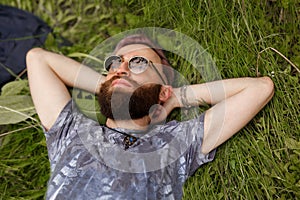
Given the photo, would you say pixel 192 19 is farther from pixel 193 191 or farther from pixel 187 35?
pixel 193 191

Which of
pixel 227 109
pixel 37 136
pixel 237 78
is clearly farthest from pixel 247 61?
pixel 37 136

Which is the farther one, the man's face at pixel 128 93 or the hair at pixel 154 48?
the hair at pixel 154 48

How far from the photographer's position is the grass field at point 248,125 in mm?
2615

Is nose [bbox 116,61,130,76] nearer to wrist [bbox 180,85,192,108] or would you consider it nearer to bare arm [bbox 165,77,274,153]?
wrist [bbox 180,85,192,108]

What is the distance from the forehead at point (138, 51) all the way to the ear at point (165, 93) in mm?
160

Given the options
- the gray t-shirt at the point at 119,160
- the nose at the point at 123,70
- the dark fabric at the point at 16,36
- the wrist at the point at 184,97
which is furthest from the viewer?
the dark fabric at the point at 16,36

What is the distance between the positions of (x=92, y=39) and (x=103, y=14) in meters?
0.19

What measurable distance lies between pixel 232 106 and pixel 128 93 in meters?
0.50

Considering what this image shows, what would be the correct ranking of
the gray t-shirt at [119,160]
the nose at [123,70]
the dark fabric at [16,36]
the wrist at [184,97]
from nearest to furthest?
the gray t-shirt at [119,160] < the nose at [123,70] < the wrist at [184,97] < the dark fabric at [16,36]

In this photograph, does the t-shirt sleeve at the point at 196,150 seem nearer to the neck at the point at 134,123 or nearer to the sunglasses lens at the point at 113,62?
the neck at the point at 134,123

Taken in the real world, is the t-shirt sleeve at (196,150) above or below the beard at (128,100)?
below

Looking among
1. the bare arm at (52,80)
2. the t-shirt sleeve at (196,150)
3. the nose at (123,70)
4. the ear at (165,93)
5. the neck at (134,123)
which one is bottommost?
the t-shirt sleeve at (196,150)

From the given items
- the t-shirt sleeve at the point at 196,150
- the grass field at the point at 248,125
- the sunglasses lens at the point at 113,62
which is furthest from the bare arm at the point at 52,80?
the t-shirt sleeve at the point at 196,150

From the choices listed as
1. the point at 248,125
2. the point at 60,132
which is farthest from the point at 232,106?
the point at 60,132
